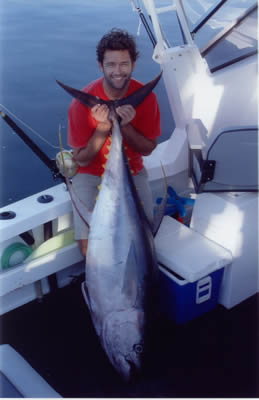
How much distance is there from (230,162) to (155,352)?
3.00ft

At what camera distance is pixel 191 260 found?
1852 mm

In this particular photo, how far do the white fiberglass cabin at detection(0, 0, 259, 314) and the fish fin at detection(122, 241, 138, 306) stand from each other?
0.32 metres

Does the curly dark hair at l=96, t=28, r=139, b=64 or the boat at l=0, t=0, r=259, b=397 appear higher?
the curly dark hair at l=96, t=28, r=139, b=64

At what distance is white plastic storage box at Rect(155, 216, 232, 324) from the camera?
5.95 feet

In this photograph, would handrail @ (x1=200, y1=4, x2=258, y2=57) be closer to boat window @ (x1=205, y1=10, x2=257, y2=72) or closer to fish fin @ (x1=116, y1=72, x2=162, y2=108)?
boat window @ (x1=205, y1=10, x2=257, y2=72)

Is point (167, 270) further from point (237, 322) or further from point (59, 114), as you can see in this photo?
point (59, 114)

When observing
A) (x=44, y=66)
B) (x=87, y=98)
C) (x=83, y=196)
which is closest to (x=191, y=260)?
(x=83, y=196)

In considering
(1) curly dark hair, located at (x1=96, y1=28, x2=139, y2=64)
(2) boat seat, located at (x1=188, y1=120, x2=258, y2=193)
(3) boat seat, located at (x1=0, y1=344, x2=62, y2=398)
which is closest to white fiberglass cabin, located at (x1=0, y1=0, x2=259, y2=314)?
→ (2) boat seat, located at (x1=188, y1=120, x2=258, y2=193)

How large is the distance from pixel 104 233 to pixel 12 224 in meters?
0.48

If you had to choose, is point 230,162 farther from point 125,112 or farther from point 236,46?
point 236,46

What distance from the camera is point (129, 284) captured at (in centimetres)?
156

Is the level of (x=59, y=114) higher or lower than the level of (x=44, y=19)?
lower

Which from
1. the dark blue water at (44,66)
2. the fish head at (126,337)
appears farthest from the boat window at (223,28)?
the dark blue water at (44,66)

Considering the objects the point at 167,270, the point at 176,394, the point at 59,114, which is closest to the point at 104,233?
the point at 167,270
